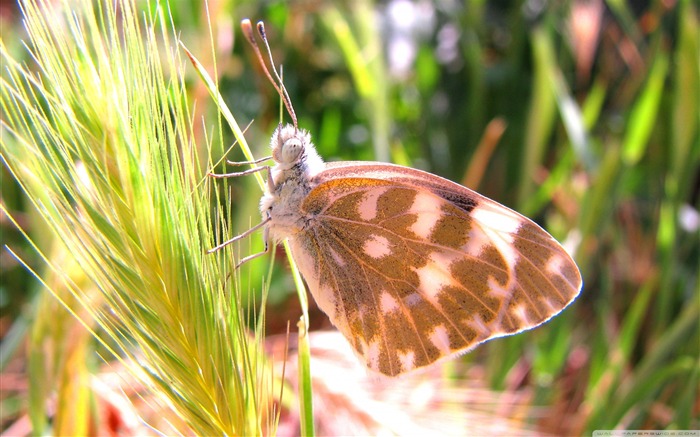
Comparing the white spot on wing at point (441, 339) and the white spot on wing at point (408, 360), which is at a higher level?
the white spot on wing at point (441, 339)

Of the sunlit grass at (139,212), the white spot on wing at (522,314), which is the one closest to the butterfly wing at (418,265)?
the white spot on wing at (522,314)

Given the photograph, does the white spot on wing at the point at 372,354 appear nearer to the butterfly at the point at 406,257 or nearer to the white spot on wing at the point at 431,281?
the butterfly at the point at 406,257

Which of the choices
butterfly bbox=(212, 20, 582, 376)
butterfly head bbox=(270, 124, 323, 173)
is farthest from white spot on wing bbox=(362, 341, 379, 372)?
butterfly head bbox=(270, 124, 323, 173)

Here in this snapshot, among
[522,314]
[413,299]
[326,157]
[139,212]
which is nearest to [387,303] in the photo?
[413,299]

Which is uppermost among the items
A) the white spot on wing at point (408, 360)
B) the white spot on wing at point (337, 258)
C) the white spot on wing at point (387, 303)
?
the white spot on wing at point (337, 258)

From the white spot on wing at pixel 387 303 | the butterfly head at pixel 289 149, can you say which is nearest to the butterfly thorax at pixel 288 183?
the butterfly head at pixel 289 149

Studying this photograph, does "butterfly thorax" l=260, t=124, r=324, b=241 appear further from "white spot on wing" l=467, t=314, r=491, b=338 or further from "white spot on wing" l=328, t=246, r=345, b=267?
"white spot on wing" l=467, t=314, r=491, b=338

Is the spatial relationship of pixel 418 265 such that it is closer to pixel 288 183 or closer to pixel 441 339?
pixel 441 339

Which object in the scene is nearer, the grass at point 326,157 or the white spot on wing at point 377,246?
the grass at point 326,157
